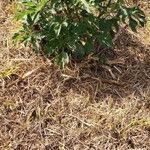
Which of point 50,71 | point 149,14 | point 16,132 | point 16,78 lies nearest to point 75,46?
point 50,71

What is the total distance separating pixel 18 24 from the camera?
287 centimetres

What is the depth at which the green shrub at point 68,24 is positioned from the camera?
2.33 meters

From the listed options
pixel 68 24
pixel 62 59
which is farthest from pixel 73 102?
pixel 68 24

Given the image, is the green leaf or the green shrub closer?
the green shrub

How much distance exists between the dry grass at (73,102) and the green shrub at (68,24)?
162 millimetres

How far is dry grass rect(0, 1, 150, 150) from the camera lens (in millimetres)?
2400

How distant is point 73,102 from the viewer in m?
2.53

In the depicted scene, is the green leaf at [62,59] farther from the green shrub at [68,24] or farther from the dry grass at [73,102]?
A: the dry grass at [73,102]

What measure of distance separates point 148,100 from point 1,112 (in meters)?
0.96

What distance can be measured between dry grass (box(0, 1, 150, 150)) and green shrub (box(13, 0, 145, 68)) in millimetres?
162

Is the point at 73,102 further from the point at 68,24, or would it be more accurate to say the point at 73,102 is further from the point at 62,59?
the point at 68,24

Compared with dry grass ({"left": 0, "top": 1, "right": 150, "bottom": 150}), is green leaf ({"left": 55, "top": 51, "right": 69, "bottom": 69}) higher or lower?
higher

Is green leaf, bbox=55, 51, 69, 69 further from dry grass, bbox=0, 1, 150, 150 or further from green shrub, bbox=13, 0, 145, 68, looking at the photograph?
dry grass, bbox=0, 1, 150, 150

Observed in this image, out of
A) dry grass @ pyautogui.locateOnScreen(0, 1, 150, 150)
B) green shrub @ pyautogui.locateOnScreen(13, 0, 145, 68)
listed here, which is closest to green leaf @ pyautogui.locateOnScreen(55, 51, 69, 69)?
green shrub @ pyautogui.locateOnScreen(13, 0, 145, 68)
